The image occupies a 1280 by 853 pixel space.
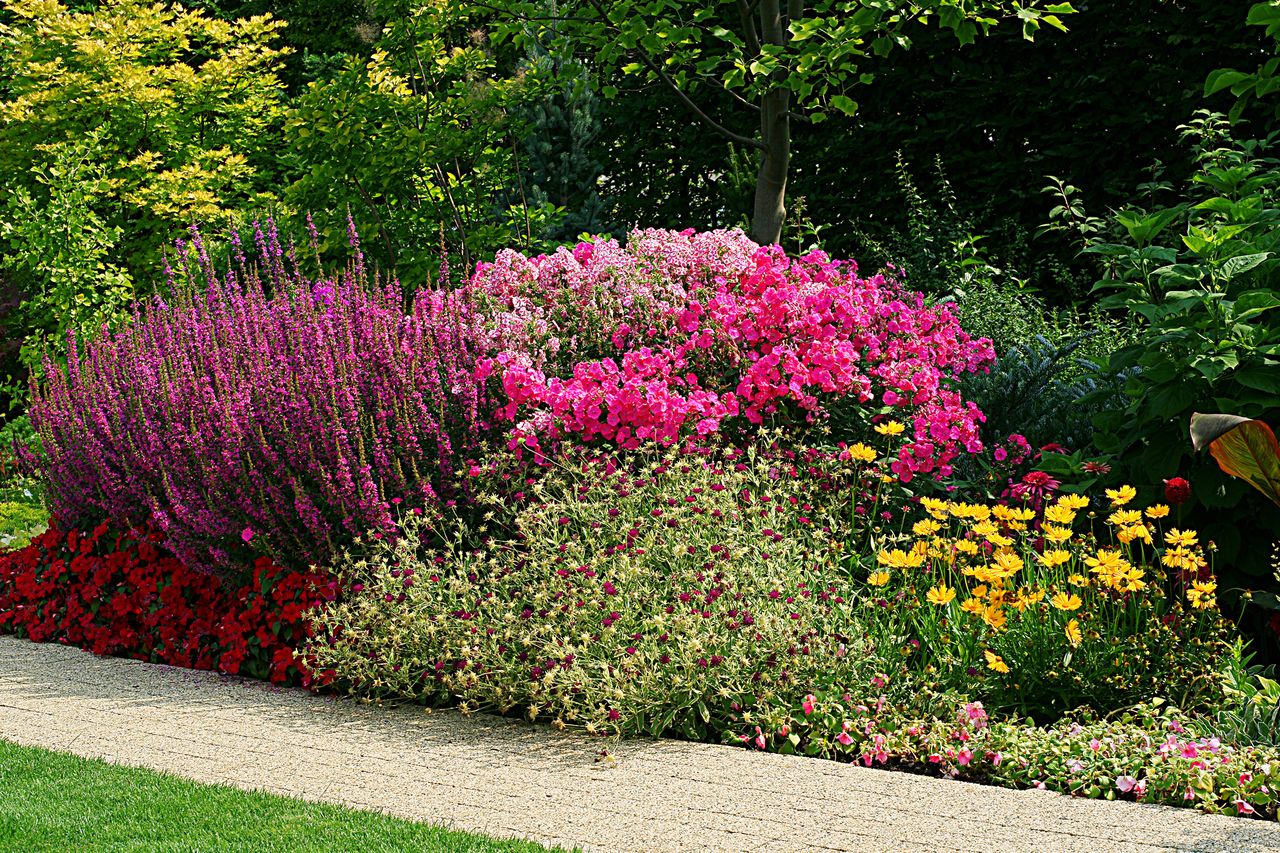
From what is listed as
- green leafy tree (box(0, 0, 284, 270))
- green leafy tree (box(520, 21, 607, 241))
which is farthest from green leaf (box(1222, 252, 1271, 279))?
green leafy tree (box(0, 0, 284, 270))

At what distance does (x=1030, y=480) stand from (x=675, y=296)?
1.90 metres

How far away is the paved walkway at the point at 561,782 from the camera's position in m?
3.01

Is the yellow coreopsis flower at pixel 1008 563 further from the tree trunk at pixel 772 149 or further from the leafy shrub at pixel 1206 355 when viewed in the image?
the tree trunk at pixel 772 149

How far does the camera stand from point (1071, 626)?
3.90m

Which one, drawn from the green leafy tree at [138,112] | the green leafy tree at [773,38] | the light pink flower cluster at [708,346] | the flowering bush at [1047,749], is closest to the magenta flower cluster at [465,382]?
the light pink flower cluster at [708,346]

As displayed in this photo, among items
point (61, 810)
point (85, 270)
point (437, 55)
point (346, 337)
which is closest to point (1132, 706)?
point (61, 810)

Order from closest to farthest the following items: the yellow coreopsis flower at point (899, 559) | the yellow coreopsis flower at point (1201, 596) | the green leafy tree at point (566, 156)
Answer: the yellow coreopsis flower at point (1201, 596) < the yellow coreopsis flower at point (899, 559) < the green leafy tree at point (566, 156)

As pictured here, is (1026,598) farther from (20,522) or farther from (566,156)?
(20,522)

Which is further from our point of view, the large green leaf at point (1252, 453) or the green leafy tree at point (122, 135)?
the green leafy tree at point (122, 135)

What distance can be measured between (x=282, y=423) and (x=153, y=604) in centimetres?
128

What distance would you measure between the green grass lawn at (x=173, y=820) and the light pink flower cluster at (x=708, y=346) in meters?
2.13

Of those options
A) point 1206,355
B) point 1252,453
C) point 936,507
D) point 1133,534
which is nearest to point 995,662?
point 1133,534

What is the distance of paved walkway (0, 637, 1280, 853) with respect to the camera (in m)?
3.01

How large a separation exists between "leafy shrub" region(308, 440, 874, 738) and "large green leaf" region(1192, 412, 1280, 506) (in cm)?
130
